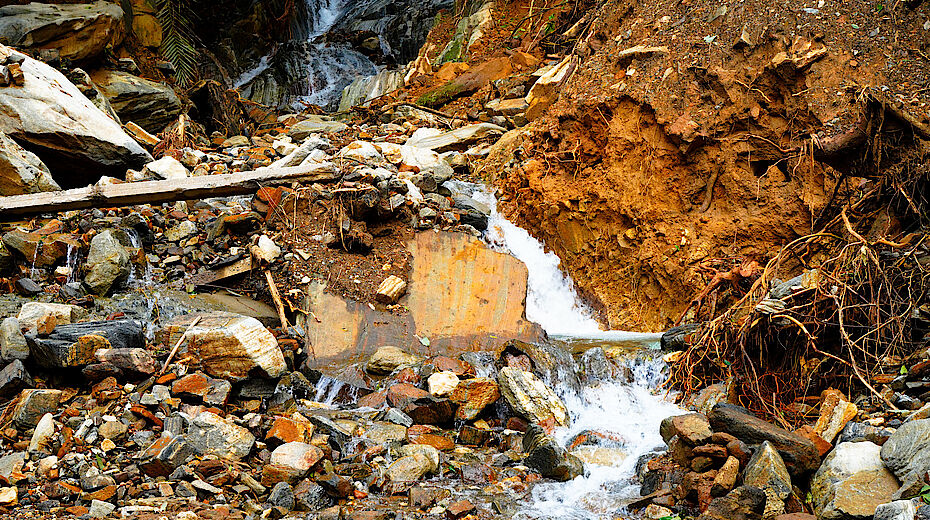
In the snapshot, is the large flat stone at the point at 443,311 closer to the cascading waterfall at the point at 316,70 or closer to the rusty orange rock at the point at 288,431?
the rusty orange rock at the point at 288,431

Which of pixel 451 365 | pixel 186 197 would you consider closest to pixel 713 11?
pixel 451 365

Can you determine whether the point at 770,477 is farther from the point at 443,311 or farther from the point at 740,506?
the point at 443,311

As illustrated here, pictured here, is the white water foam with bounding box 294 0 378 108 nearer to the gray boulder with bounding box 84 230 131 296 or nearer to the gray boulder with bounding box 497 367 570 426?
the gray boulder with bounding box 84 230 131 296

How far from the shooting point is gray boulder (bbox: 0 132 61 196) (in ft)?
17.0

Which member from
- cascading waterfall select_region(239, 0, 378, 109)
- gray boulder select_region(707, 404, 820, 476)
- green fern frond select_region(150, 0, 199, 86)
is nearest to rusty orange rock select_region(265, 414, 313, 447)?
gray boulder select_region(707, 404, 820, 476)

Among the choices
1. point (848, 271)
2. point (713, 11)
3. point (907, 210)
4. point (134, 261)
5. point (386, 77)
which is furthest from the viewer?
point (386, 77)

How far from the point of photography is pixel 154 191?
5.16m

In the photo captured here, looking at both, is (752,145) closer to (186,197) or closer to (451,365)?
(451,365)

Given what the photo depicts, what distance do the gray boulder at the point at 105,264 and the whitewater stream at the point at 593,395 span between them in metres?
3.23

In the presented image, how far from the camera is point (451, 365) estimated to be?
4469mm

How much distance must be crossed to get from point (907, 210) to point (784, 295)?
1.00 meters


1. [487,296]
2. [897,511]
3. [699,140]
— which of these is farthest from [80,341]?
[699,140]

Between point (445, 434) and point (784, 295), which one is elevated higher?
point (784, 295)

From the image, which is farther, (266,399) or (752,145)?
(752,145)
